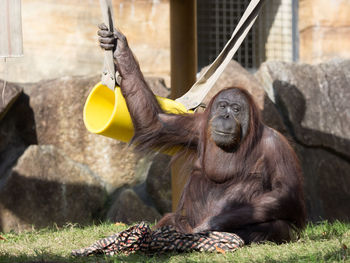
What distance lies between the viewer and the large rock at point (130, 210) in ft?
18.2

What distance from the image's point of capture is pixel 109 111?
172 inches

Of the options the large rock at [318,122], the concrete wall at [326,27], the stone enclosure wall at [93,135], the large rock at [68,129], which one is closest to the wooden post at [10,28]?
the stone enclosure wall at [93,135]

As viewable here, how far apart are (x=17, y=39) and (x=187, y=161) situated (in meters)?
1.43

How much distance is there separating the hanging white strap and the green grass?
3.35 feet

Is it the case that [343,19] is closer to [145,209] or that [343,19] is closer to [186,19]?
[186,19]

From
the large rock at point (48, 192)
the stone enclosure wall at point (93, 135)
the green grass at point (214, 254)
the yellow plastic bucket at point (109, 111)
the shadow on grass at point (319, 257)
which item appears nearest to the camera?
the shadow on grass at point (319, 257)

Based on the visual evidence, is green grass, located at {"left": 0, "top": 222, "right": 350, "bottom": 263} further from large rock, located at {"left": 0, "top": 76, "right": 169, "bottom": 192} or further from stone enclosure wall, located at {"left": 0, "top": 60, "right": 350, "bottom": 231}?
large rock, located at {"left": 0, "top": 76, "right": 169, "bottom": 192}

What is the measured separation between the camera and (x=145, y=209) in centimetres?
561

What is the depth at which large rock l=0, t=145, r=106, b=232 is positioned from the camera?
17.8 feet

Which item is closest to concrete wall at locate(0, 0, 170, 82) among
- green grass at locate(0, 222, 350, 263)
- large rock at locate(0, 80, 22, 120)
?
large rock at locate(0, 80, 22, 120)

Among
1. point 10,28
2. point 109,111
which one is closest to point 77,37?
point 109,111

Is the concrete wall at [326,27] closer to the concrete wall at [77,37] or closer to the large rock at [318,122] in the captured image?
the large rock at [318,122]

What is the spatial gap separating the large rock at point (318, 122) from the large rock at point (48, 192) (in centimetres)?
177

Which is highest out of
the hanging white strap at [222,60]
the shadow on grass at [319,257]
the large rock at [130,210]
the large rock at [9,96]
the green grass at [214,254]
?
the hanging white strap at [222,60]
